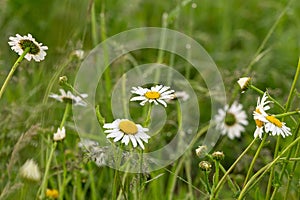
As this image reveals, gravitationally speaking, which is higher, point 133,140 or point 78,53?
point 78,53

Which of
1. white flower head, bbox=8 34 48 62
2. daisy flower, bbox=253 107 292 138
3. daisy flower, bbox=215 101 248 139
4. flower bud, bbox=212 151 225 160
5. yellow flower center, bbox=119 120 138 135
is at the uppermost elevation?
daisy flower, bbox=215 101 248 139

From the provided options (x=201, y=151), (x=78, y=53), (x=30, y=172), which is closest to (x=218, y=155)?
(x=201, y=151)

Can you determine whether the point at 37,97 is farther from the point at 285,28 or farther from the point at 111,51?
the point at 285,28

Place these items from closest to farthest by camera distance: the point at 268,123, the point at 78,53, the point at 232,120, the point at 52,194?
1. the point at 268,123
2. the point at 52,194
3. the point at 78,53
4. the point at 232,120

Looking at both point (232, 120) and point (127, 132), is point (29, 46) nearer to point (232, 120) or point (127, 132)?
point (127, 132)

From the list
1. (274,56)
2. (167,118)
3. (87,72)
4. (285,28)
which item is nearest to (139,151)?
(167,118)

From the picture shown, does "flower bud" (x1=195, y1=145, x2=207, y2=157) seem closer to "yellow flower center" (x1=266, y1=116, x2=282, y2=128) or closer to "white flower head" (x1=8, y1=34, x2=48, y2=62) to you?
"yellow flower center" (x1=266, y1=116, x2=282, y2=128)

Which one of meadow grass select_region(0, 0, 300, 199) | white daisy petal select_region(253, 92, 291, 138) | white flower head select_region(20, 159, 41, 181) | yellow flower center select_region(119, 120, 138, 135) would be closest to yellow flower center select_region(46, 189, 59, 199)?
meadow grass select_region(0, 0, 300, 199)

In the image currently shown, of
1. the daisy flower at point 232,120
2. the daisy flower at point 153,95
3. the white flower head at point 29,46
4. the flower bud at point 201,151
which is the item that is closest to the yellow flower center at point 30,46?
the white flower head at point 29,46
